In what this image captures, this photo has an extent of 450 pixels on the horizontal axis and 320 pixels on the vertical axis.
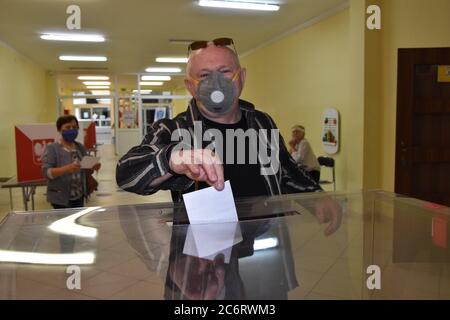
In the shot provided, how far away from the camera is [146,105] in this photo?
59.4 feet

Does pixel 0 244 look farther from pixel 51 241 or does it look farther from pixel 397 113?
pixel 397 113

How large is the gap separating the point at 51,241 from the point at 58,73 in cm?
1439

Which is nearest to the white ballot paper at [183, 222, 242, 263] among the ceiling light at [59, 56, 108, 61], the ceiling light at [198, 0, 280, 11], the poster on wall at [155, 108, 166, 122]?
the ceiling light at [198, 0, 280, 11]

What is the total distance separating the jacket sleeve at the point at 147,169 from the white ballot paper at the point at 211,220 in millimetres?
133

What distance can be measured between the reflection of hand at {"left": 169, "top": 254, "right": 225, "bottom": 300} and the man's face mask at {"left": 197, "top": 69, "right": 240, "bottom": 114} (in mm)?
669

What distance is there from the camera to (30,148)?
4.92 meters

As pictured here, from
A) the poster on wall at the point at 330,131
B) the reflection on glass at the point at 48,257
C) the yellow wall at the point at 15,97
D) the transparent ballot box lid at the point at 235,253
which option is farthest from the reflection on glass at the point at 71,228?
the yellow wall at the point at 15,97

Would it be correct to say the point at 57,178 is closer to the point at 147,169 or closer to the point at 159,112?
the point at 147,169

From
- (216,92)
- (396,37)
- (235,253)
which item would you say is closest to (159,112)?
(396,37)

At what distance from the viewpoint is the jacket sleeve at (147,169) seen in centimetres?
121

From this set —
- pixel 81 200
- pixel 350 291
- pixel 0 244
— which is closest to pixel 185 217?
pixel 0 244

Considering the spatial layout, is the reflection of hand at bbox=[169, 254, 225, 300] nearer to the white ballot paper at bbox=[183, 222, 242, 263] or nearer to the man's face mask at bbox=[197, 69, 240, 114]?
the white ballot paper at bbox=[183, 222, 242, 263]

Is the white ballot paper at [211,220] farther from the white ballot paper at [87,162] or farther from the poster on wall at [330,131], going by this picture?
the poster on wall at [330,131]

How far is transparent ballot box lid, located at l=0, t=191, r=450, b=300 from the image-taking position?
0.72 meters
